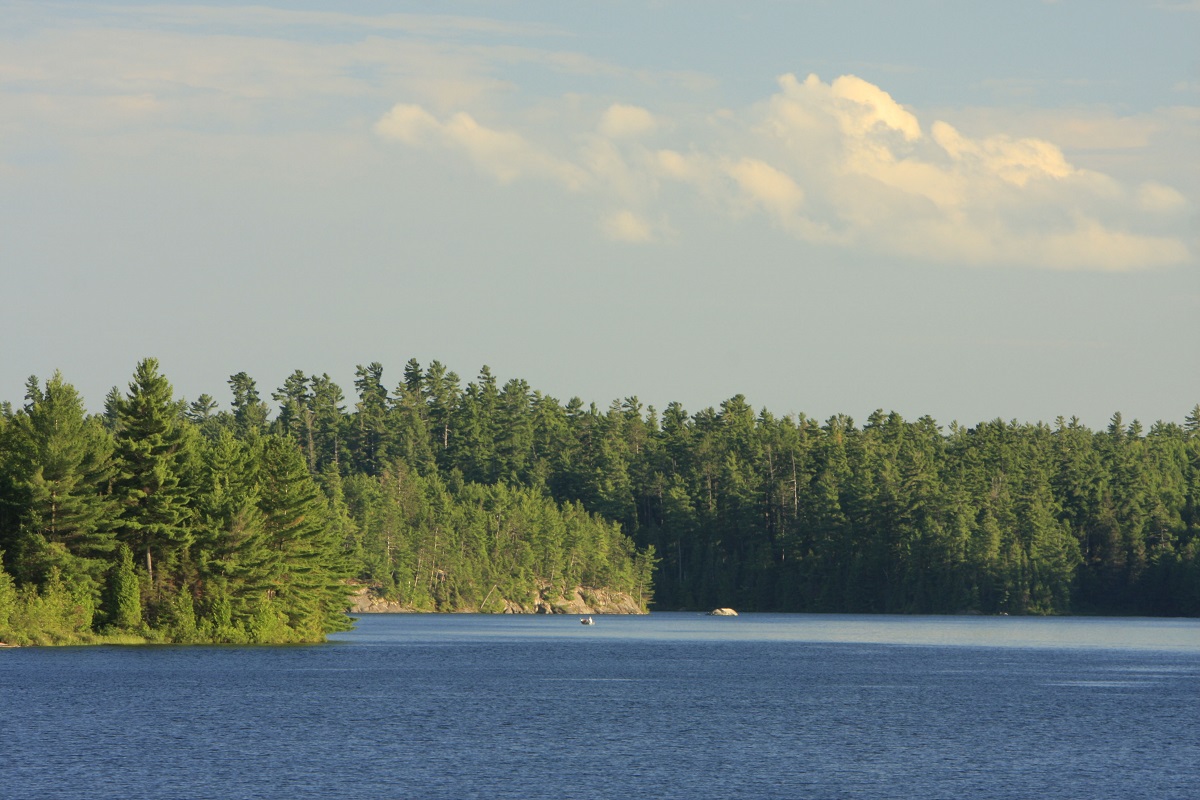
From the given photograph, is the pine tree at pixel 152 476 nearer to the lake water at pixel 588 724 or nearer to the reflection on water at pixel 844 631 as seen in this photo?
the lake water at pixel 588 724

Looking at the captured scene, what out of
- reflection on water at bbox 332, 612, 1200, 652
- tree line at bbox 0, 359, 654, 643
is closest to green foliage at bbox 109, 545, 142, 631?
tree line at bbox 0, 359, 654, 643

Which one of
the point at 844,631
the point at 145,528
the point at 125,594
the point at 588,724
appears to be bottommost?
the point at 588,724

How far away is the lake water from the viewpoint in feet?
161

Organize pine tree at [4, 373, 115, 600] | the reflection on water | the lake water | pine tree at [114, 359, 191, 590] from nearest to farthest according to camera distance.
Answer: the lake water
pine tree at [4, 373, 115, 600]
pine tree at [114, 359, 191, 590]
the reflection on water

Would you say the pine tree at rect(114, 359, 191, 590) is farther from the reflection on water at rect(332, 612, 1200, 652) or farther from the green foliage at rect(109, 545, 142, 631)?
the reflection on water at rect(332, 612, 1200, 652)

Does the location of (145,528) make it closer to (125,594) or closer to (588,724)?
(125,594)

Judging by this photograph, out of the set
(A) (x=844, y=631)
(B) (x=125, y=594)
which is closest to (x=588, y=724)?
(B) (x=125, y=594)

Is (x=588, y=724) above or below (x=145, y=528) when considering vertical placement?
below

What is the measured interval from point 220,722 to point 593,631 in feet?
336

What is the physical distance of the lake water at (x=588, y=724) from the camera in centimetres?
4922

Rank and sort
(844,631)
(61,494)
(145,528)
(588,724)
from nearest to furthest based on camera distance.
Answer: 1. (588,724)
2. (61,494)
3. (145,528)
4. (844,631)

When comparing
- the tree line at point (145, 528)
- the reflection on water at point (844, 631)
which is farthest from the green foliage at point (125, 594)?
the reflection on water at point (844, 631)

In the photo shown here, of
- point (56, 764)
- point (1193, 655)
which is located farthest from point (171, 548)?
point (1193, 655)

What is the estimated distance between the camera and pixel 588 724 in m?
65.4
